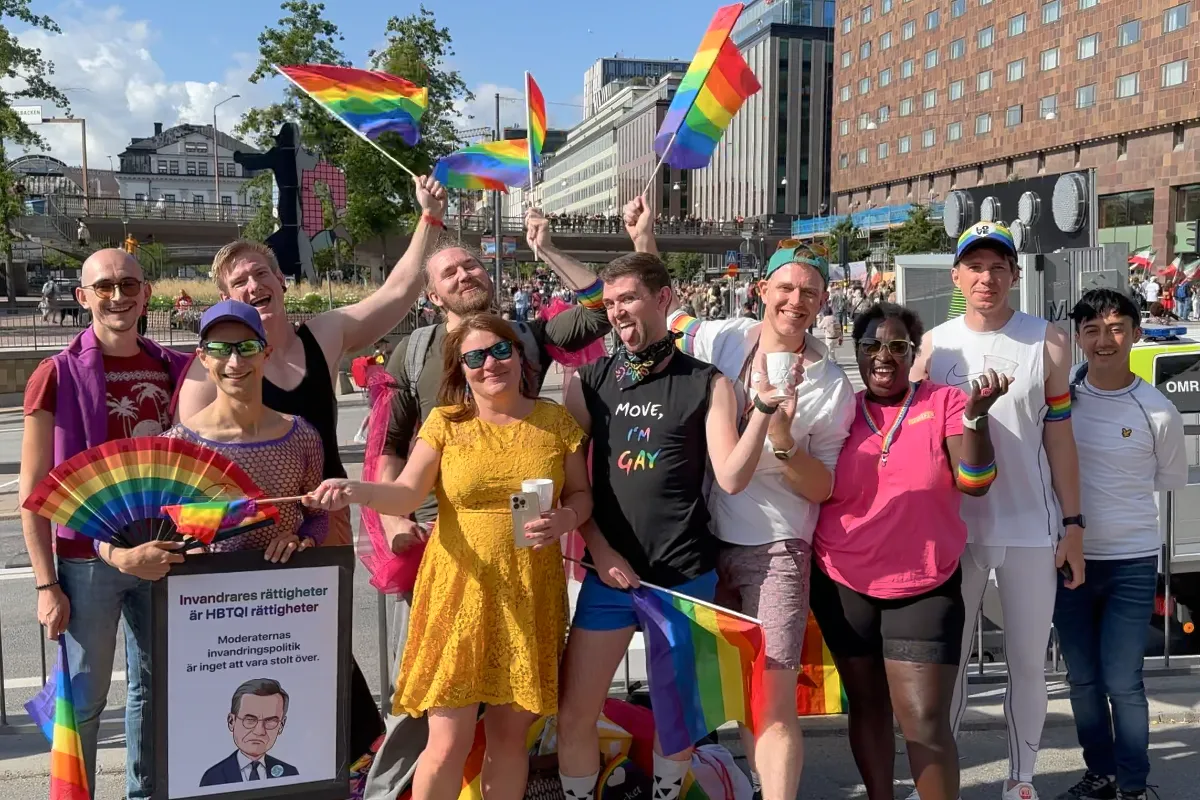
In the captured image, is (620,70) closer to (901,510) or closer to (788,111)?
(788,111)

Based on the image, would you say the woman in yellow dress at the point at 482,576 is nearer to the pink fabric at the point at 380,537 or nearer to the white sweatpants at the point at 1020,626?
the pink fabric at the point at 380,537

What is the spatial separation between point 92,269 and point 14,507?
7.83 metres

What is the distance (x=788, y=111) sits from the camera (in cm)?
10606

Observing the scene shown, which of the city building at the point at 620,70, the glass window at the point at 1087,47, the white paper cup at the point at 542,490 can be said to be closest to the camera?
the white paper cup at the point at 542,490

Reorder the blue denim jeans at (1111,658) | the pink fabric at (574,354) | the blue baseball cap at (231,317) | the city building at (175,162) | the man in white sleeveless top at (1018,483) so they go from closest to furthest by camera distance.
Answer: the blue baseball cap at (231,317) → the man in white sleeveless top at (1018,483) → the blue denim jeans at (1111,658) → the pink fabric at (574,354) → the city building at (175,162)

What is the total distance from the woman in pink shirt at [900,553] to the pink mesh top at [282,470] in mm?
1661

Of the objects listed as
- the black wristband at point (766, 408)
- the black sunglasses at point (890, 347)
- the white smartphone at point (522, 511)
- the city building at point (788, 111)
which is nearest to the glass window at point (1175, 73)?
the black sunglasses at point (890, 347)

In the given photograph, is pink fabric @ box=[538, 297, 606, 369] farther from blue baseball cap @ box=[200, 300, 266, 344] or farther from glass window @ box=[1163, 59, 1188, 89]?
glass window @ box=[1163, 59, 1188, 89]

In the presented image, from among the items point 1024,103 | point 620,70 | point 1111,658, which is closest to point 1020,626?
point 1111,658

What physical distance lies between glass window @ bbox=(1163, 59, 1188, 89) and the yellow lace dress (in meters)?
50.3

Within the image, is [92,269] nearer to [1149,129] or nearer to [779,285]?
[779,285]

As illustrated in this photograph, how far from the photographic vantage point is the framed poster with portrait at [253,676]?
2.91m

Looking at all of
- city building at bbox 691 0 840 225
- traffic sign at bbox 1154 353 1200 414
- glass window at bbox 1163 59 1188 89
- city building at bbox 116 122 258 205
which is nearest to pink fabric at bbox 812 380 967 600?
traffic sign at bbox 1154 353 1200 414

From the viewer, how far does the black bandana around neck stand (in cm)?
317
